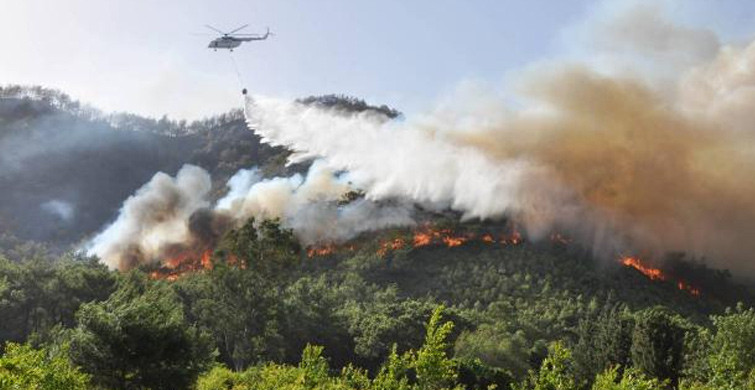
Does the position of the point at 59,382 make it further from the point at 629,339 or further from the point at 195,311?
the point at 629,339

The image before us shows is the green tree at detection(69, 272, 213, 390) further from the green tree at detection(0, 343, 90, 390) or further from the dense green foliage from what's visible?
the green tree at detection(0, 343, 90, 390)

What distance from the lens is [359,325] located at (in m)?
111

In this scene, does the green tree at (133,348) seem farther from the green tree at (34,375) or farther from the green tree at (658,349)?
the green tree at (658,349)

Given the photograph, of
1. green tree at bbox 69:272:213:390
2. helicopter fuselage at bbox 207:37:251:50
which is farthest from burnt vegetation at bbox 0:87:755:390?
helicopter fuselage at bbox 207:37:251:50

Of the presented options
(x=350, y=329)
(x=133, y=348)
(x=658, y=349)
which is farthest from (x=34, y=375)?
(x=350, y=329)

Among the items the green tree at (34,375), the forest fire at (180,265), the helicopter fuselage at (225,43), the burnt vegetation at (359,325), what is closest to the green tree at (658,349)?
the burnt vegetation at (359,325)

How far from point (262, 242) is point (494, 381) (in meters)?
37.8

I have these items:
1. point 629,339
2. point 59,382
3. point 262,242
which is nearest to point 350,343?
point 262,242

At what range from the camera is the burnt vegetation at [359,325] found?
4497cm

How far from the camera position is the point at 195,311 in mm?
99625

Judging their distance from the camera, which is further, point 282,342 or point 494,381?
point 282,342

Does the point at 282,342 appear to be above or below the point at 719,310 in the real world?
below

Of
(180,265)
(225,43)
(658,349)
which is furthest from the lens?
(180,265)

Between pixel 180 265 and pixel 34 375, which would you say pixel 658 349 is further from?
pixel 180 265
